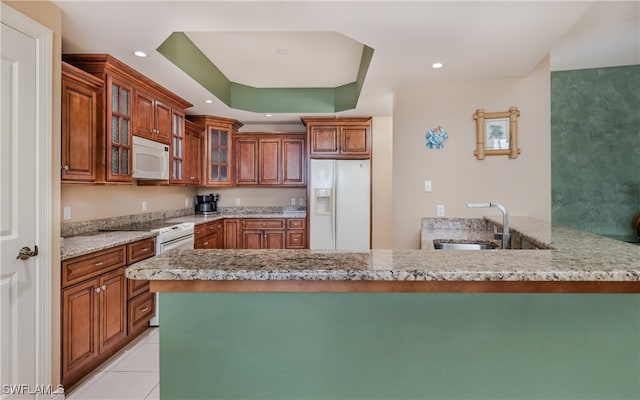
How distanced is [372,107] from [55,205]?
3319mm

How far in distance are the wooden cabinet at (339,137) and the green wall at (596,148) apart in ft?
7.16

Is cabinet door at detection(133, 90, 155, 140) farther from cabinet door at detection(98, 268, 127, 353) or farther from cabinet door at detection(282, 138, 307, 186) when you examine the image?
cabinet door at detection(282, 138, 307, 186)

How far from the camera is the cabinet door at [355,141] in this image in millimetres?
4633

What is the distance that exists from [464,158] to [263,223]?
279 cm

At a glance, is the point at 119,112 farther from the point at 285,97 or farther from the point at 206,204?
the point at 206,204

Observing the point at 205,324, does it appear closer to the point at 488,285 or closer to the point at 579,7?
the point at 488,285

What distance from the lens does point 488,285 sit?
0.99 metres

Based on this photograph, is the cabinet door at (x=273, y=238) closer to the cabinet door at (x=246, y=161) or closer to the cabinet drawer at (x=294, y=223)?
the cabinet drawer at (x=294, y=223)

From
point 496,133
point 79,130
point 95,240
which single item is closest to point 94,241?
point 95,240

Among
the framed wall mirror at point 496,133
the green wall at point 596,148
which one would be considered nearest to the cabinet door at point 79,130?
the framed wall mirror at point 496,133

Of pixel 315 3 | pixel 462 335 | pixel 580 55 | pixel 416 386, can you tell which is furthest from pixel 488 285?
pixel 580 55

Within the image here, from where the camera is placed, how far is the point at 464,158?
10.4 ft

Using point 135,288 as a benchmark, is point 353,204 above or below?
above

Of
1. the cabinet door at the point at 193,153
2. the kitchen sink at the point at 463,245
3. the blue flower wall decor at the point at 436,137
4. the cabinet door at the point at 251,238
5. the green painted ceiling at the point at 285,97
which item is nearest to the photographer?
the kitchen sink at the point at 463,245
